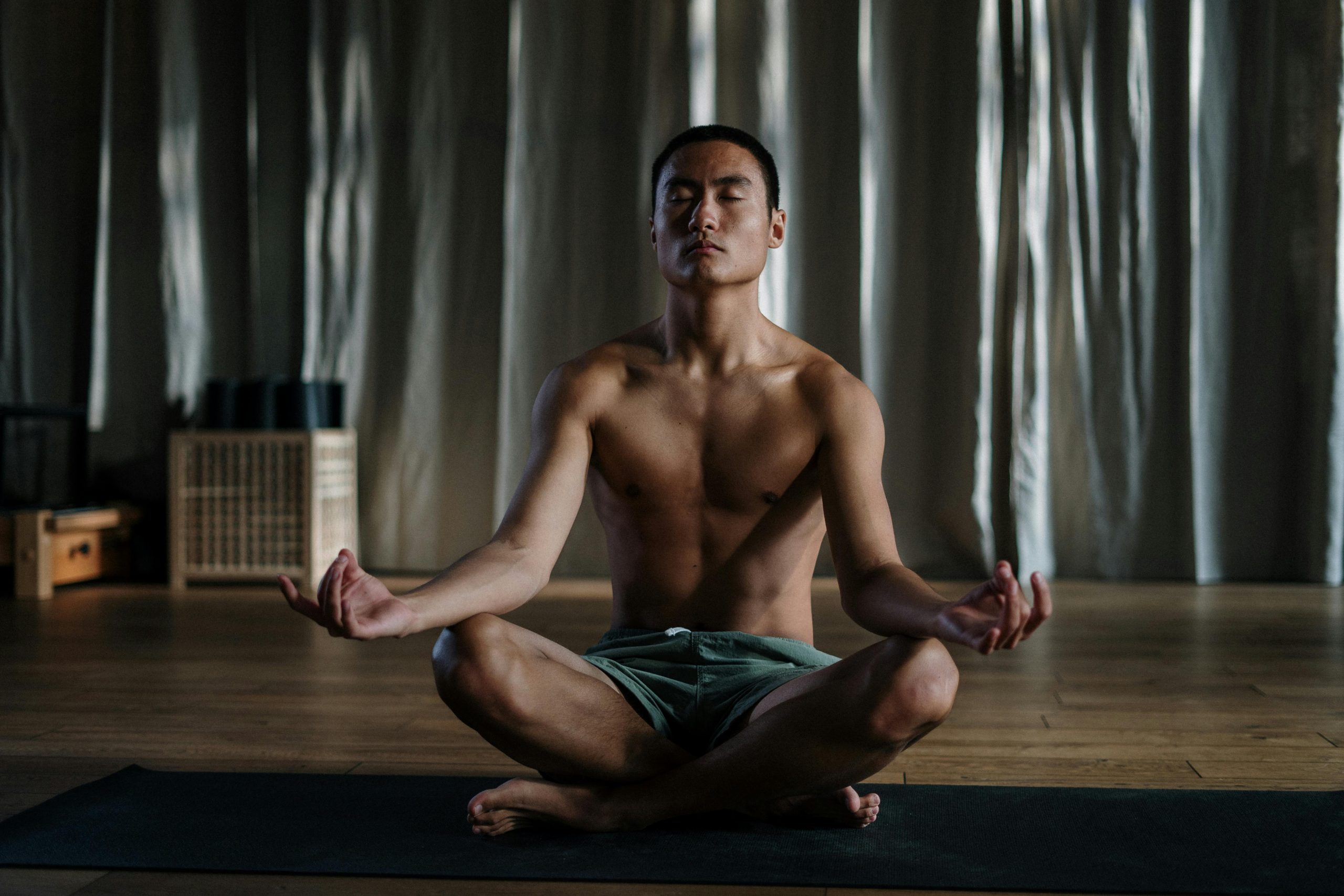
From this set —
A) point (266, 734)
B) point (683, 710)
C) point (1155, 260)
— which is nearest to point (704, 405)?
point (683, 710)

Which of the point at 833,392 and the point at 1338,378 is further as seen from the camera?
the point at 1338,378

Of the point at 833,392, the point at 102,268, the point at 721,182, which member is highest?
the point at 102,268

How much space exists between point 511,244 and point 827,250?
992mm

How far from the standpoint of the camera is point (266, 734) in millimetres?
1879

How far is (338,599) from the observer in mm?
1099

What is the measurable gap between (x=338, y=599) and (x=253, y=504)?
273cm

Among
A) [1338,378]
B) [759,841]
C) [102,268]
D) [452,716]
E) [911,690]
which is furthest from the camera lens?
[102,268]

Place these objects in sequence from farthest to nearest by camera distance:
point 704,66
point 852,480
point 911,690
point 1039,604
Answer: point 704,66
point 852,480
point 911,690
point 1039,604

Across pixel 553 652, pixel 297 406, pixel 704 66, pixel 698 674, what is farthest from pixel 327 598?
pixel 704 66

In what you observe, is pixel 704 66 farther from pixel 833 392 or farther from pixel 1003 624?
pixel 1003 624

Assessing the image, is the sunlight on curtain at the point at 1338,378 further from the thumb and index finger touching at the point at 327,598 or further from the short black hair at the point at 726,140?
the thumb and index finger touching at the point at 327,598

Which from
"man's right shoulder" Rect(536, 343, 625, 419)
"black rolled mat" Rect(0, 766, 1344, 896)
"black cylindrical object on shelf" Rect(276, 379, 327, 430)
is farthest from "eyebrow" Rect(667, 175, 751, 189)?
"black cylindrical object on shelf" Rect(276, 379, 327, 430)

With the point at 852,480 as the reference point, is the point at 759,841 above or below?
below

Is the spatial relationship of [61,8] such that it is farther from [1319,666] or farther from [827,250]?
[1319,666]
